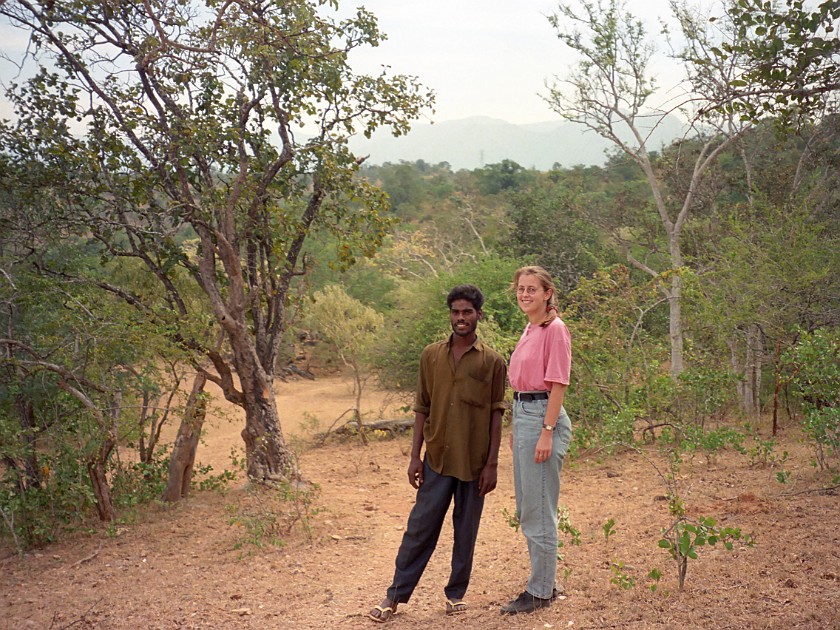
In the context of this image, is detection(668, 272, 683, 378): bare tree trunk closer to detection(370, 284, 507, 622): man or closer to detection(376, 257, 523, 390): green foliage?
detection(376, 257, 523, 390): green foliage

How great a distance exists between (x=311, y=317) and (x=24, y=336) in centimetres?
778

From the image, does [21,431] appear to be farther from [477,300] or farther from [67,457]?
[477,300]

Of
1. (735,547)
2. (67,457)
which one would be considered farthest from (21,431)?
(735,547)

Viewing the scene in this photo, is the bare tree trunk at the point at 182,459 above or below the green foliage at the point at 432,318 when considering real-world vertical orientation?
below

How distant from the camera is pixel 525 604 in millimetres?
3760

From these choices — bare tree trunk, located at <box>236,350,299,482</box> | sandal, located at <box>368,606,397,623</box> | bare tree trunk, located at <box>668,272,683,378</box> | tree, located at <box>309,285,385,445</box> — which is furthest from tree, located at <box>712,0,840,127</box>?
tree, located at <box>309,285,385,445</box>

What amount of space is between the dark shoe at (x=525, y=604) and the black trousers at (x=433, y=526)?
28 cm

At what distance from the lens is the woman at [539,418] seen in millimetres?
3564

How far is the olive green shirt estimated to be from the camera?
3785mm

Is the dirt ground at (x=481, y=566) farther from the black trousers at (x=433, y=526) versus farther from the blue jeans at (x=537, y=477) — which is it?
the blue jeans at (x=537, y=477)

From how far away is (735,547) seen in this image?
442cm

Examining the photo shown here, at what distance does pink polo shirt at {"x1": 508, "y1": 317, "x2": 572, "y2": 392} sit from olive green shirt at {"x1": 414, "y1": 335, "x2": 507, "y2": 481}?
18cm

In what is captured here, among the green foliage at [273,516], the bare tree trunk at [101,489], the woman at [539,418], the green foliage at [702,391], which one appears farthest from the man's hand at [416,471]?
the green foliage at [702,391]

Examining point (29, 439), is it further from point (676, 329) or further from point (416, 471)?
point (676, 329)
